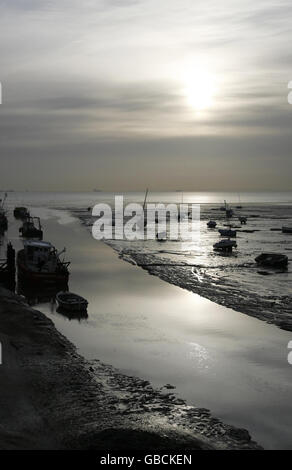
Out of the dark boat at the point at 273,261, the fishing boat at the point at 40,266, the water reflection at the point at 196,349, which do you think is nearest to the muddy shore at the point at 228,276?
the dark boat at the point at 273,261

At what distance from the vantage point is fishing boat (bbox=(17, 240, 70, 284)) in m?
46.5

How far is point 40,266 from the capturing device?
1906 inches

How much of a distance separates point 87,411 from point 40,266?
30.2 metres

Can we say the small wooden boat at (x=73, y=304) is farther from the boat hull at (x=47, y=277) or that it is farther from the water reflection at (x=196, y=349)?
the boat hull at (x=47, y=277)

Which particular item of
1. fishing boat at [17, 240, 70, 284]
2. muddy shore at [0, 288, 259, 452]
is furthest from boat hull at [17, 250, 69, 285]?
muddy shore at [0, 288, 259, 452]

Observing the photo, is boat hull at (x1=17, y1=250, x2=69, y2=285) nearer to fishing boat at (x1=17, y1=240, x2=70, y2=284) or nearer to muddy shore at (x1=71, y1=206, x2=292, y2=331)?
fishing boat at (x1=17, y1=240, x2=70, y2=284)

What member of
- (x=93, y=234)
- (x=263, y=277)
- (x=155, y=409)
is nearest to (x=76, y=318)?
(x=155, y=409)

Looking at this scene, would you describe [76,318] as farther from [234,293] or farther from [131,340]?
[234,293]

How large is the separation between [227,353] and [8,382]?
41.1 feet

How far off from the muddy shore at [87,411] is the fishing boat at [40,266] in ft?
63.2

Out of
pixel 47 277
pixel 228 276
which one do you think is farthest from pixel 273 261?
pixel 47 277

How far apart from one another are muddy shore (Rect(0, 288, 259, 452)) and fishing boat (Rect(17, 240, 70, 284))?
1926cm
